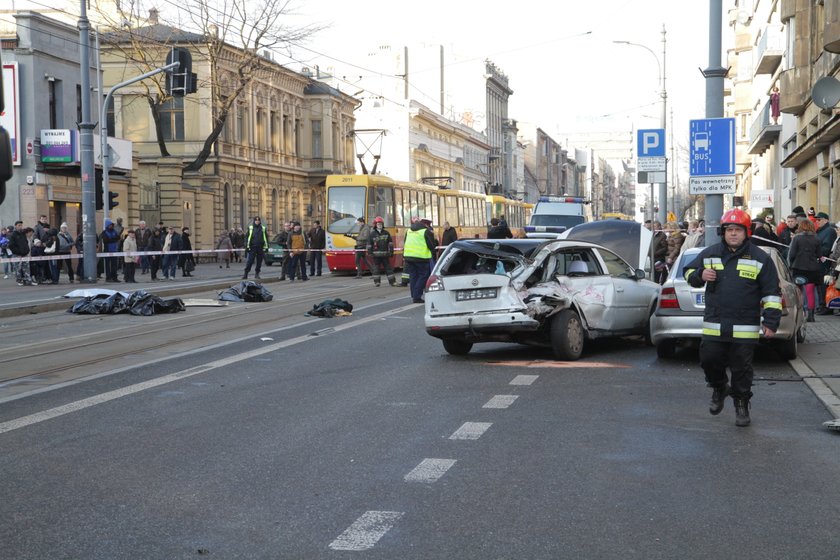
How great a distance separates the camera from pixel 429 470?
7066mm

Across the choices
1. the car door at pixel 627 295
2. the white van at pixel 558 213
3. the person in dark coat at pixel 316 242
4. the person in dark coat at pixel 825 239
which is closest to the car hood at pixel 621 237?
the person in dark coat at pixel 825 239

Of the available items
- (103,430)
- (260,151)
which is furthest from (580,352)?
(260,151)

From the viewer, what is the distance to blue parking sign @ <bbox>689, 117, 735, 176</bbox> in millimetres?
17109

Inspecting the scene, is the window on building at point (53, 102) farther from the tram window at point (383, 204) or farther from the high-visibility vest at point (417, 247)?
the high-visibility vest at point (417, 247)

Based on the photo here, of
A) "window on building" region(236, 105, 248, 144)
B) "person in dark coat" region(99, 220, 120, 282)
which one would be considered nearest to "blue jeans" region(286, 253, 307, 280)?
"person in dark coat" region(99, 220, 120, 282)

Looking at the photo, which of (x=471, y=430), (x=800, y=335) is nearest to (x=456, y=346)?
(x=800, y=335)

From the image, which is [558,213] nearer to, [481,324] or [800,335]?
[800,335]

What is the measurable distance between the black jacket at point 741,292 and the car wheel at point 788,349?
4108 mm

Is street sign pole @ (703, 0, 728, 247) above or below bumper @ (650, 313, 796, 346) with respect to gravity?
above

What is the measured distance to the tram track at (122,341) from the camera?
12.4 m

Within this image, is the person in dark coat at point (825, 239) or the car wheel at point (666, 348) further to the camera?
the person in dark coat at point (825, 239)

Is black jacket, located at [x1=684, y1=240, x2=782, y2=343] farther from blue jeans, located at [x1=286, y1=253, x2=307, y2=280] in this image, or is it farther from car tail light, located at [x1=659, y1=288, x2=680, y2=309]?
blue jeans, located at [x1=286, y1=253, x2=307, y2=280]

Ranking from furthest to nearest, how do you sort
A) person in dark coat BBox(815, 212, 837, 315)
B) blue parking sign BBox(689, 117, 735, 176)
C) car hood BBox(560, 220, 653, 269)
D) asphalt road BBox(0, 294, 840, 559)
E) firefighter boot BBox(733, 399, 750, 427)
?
car hood BBox(560, 220, 653, 269) < person in dark coat BBox(815, 212, 837, 315) < blue parking sign BBox(689, 117, 735, 176) < firefighter boot BBox(733, 399, 750, 427) < asphalt road BBox(0, 294, 840, 559)

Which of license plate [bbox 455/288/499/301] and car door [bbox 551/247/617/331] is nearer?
license plate [bbox 455/288/499/301]
